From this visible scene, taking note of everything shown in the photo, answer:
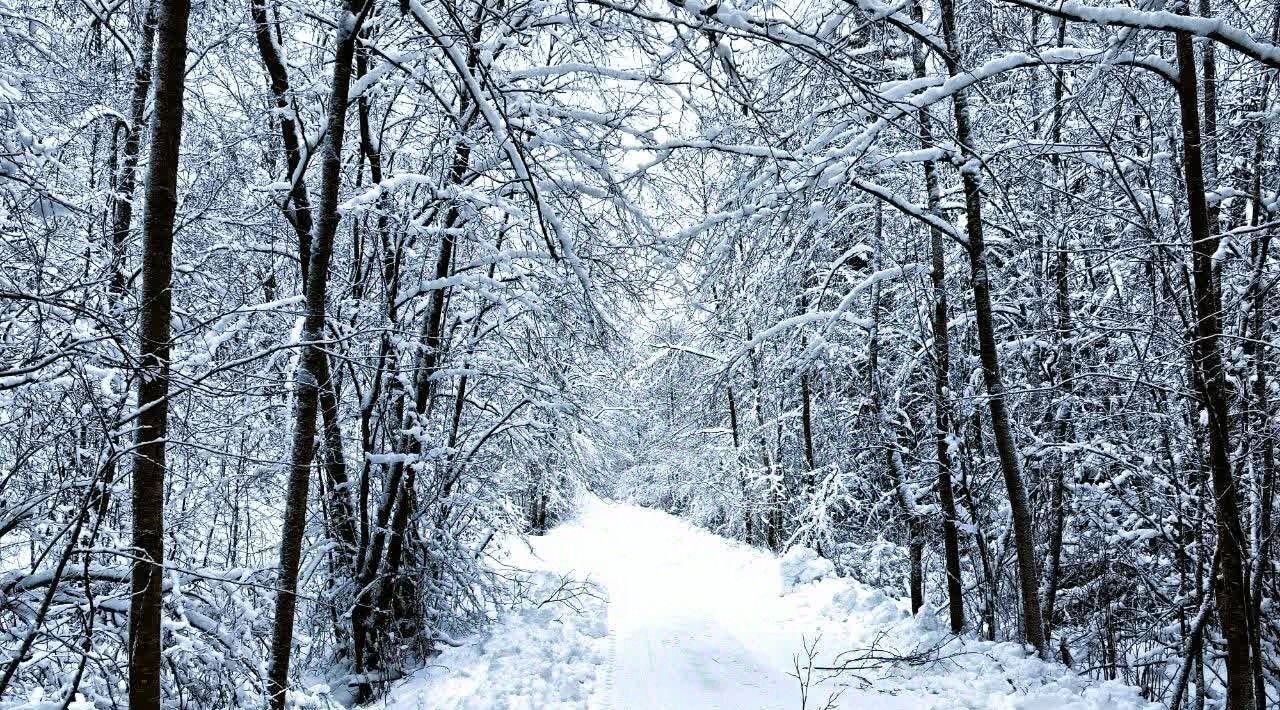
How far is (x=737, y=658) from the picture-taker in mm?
7152

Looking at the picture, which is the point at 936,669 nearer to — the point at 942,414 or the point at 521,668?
the point at 942,414

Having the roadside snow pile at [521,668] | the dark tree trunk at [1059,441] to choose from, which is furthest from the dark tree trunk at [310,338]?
the dark tree trunk at [1059,441]

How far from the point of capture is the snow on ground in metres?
5.49

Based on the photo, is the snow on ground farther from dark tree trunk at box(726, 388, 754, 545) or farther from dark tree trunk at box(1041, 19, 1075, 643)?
dark tree trunk at box(726, 388, 754, 545)

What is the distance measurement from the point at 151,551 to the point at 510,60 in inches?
239

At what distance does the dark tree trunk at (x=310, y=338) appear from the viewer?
12.7 ft

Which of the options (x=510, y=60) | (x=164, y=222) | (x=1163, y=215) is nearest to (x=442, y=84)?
(x=510, y=60)

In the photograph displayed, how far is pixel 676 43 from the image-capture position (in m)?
2.66

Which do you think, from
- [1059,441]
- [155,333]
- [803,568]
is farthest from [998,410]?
[155,333]

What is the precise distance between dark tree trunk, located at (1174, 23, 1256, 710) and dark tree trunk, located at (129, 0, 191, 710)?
199 inches

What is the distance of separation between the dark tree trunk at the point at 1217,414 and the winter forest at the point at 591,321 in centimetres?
3

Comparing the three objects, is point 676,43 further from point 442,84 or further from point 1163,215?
point 1163,215

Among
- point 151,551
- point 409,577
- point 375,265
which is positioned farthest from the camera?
point 409,577

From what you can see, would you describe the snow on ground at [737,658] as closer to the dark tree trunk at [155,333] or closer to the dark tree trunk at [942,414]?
the dark tree trunk at [942,414]
